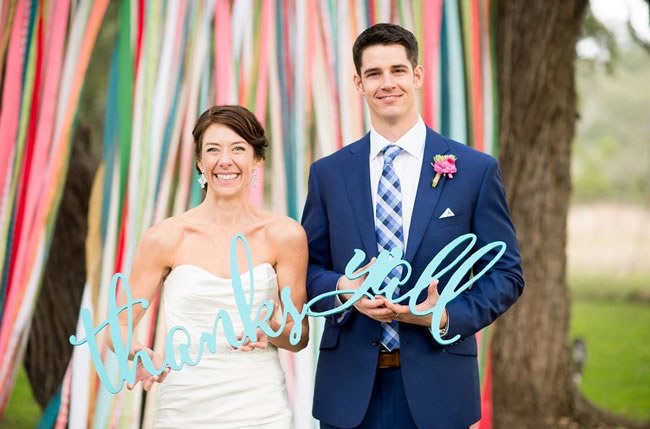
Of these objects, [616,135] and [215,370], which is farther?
[616,135]

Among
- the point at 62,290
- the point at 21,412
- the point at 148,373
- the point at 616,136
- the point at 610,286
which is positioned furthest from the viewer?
the point at 616,136

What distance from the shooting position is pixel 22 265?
367 centimetres

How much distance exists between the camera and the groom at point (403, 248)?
2.47 m

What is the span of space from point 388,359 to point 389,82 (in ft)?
2.76

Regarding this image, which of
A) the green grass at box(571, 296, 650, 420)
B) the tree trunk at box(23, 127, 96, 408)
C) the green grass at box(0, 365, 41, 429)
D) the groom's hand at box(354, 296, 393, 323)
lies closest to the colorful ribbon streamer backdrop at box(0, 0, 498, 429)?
the tree trunk at box(23, 127, 96, 408)

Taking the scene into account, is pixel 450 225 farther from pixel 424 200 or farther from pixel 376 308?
pixel 376 308

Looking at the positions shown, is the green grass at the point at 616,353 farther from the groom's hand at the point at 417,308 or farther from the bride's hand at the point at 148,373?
the bride's hand at the point at 148,373

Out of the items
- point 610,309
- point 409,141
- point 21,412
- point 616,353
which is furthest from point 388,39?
point 610,309

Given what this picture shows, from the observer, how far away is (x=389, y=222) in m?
2.53

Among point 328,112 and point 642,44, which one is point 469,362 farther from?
point 642,44

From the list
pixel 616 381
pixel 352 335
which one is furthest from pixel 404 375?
pixel 616 381

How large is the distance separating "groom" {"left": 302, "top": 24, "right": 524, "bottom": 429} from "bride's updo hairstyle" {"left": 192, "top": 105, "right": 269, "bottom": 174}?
28 centimetres

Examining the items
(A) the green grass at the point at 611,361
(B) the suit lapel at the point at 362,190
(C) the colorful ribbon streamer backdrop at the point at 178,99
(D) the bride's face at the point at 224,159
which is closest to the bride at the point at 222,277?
(D) the bride's face at the point at 224,159

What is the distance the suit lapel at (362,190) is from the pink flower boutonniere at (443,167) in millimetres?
208
